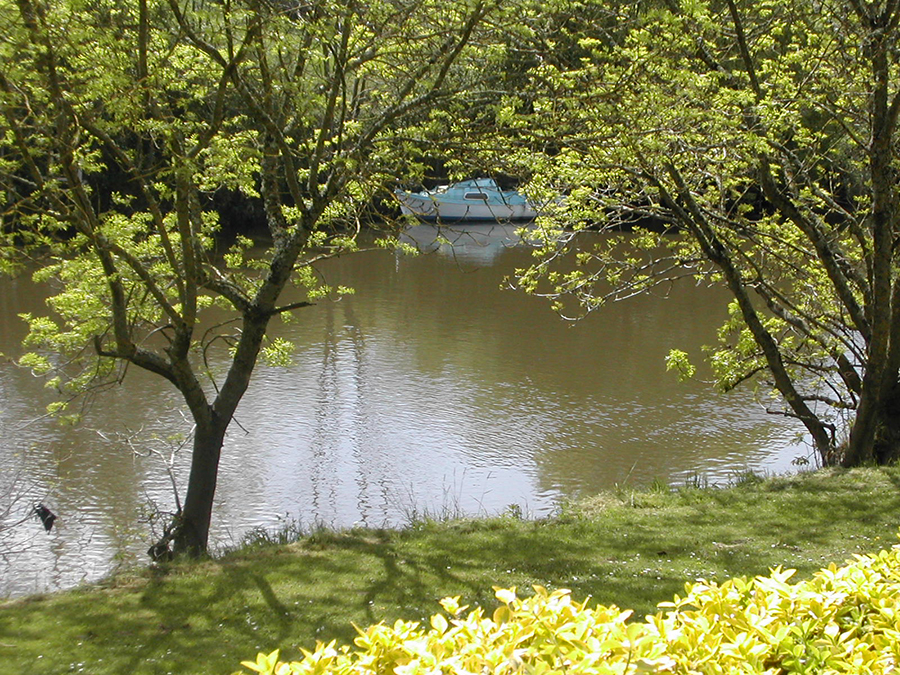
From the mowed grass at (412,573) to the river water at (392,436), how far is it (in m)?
1.45

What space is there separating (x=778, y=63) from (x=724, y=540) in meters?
5.26

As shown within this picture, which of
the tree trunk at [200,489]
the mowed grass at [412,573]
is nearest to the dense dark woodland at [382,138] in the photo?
the tree trunk at [200,489]

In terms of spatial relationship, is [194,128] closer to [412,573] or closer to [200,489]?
[200,489]

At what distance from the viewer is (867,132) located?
929 cm

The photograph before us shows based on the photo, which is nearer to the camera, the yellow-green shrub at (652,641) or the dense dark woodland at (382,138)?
the yellow-green shrub at (652,641)

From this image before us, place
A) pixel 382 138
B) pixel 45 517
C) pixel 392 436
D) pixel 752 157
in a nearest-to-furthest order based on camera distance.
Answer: pixel 382 138 < pixel 752 157 < pixel 45 517 < pixel 392 436

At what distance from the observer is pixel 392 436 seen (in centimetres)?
1244

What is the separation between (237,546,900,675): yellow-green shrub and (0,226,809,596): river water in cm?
503

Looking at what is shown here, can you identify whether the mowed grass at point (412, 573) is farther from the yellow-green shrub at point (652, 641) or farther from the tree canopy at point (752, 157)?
the yellow-green shrub at point (652, 641)

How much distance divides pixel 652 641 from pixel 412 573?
12.6 ft

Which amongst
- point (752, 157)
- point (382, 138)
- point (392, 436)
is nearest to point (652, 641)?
point (382, 138)

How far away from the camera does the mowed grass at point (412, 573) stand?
496 centimetres

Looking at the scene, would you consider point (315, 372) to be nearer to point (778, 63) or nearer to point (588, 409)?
point (588, 409)

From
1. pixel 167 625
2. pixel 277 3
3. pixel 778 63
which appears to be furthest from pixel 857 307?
pixel 167 625
